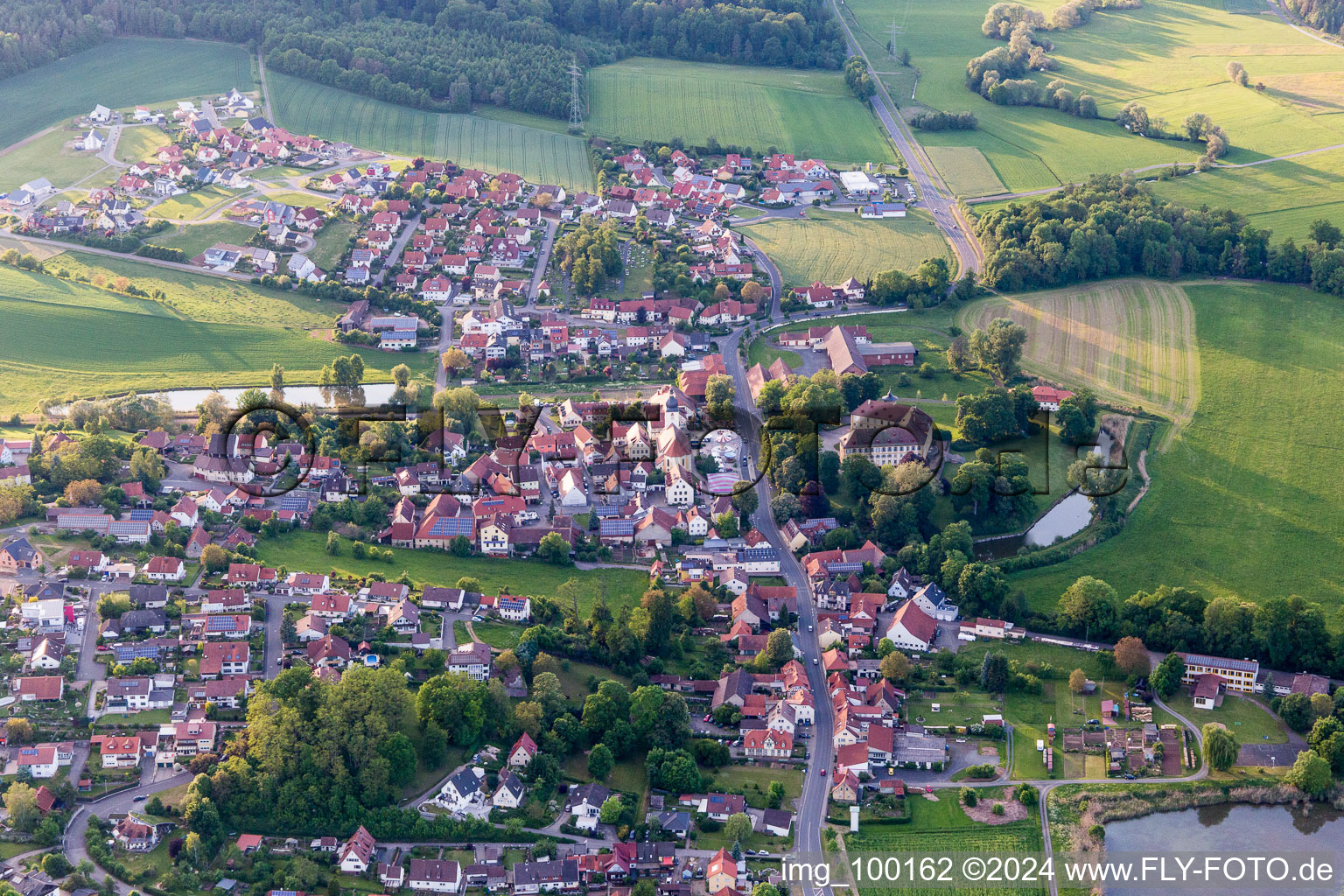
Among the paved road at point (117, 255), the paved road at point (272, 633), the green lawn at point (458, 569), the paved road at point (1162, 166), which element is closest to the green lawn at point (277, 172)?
the paved road at point (117, 255)

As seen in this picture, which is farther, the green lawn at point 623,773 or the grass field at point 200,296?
the grass field at point 200,296

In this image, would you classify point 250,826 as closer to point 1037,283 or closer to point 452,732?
point 452,732

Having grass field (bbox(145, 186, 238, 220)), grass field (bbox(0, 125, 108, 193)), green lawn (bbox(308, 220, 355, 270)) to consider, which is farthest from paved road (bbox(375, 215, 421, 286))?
A: grass field (bbox(0, 125, 108, 193))

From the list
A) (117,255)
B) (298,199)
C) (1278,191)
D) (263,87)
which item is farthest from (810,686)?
(263,87)

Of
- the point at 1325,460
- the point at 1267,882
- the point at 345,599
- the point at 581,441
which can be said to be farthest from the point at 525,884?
the point at 1325,460

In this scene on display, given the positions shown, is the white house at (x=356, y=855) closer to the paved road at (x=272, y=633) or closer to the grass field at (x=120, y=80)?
the paved road at (x=272, y=633)

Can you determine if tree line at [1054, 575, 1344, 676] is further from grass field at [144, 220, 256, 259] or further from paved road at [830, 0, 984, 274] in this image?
grass field at [144, 220, 256, 259]
